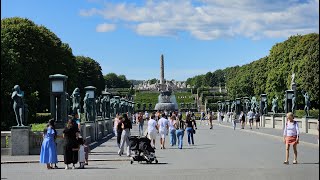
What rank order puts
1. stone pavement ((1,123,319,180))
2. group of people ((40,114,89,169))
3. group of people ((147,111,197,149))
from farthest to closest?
group of people ((147,111,197,149))
group of people ((40,114,89,169))
stone pavement ((1,123,319,180))

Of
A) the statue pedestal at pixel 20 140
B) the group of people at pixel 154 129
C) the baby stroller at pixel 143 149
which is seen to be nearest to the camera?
the baby stroller at pixel 143 149

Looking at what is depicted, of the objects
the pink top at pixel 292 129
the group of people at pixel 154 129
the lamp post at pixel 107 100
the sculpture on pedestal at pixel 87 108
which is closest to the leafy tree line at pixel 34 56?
the lamp post at pixel 107 100

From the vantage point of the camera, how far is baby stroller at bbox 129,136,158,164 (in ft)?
71.1

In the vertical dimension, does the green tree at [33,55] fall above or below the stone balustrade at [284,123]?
above

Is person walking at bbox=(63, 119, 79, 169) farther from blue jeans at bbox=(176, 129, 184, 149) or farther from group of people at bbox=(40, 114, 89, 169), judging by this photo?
blue jeans at bbox=(176, 129, 184, 149)

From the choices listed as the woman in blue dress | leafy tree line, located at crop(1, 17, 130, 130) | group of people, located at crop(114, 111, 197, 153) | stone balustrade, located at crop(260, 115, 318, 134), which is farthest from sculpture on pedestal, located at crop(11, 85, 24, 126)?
leafy tree line, located at crop(1, 17, 130, 130)

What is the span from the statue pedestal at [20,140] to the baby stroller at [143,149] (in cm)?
552

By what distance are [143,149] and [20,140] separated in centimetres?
632

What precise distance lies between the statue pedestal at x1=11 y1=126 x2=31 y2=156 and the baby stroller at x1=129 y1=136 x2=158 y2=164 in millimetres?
5524

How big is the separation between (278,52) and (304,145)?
77935 millimetres

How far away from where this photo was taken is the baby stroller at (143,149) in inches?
853

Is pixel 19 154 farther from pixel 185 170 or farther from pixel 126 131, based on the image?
pixel 185 170

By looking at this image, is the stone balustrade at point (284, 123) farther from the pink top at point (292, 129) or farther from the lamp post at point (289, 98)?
the pink top at point (292, 129)

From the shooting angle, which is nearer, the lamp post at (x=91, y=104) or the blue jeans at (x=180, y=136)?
the blue jeans at (x=180, y=136)
